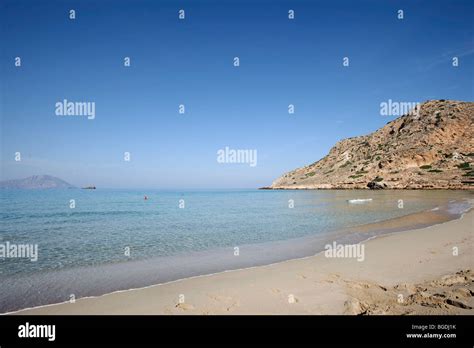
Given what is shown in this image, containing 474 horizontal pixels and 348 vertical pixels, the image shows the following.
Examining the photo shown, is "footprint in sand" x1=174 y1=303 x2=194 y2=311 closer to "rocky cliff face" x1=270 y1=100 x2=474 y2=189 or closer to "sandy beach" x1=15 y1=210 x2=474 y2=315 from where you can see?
"sandy beach" x1=15 y1=210 x2=474 y2=315

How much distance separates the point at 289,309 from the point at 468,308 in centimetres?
362

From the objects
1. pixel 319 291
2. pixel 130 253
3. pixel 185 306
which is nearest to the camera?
pixel 185 306

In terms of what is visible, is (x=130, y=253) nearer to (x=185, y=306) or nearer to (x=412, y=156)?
(x=185, y=306)

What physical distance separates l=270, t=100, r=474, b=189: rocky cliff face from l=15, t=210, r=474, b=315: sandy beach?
3223 inches

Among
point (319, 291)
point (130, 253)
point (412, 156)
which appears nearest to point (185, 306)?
point (319, 291)

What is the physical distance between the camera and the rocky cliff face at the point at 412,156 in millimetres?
85125

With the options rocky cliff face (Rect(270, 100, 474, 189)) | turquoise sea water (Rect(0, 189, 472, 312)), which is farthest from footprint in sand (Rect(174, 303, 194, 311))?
rocky cliff face (Rect(270, 100, 474, 189))

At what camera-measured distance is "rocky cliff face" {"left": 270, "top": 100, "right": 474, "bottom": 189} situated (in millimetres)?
85125

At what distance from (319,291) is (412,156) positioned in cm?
10849

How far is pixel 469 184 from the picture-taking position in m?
72.2

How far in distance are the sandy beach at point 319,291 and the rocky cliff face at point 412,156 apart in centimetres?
8185

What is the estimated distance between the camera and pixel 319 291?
727 centimetres
